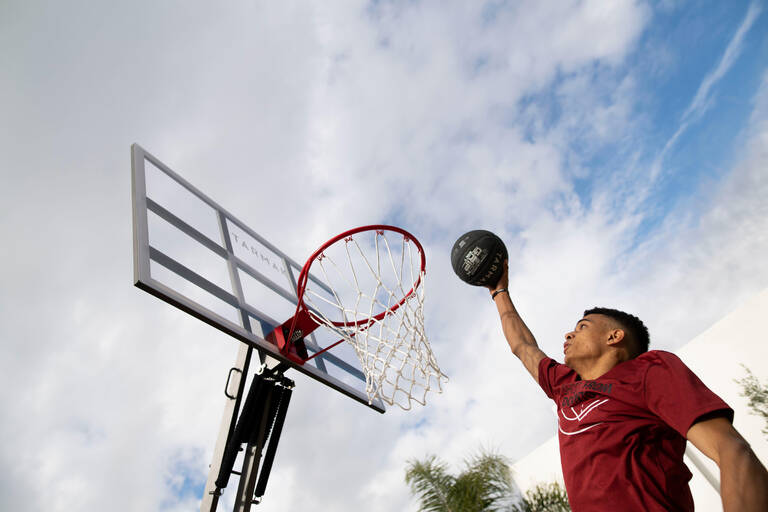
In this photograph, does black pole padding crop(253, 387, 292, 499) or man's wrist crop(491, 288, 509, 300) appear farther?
black pole padding crop(253, 387, 292, 499)

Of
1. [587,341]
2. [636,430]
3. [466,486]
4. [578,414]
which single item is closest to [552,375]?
[587,341]

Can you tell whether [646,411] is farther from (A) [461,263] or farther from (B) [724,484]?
(A) [461,263]

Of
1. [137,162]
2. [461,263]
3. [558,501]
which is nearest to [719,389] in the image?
[558,501]

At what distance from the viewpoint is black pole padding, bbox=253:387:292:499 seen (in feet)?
14.2

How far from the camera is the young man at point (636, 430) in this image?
4.29 ft

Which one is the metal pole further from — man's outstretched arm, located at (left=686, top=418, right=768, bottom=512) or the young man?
man's outstretched arm, located at (left=686, top=418, right=768, bottom=512)

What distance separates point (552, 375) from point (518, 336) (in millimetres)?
382

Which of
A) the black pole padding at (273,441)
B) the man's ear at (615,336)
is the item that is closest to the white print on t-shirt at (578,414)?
the man's ear at (615,336)

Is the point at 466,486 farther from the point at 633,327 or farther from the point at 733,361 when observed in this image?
the point at 633,327

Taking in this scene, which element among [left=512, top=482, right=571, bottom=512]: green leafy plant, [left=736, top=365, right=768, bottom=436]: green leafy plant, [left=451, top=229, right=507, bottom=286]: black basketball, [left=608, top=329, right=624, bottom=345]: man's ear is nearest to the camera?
[left=608, top=329, right=624, bottom=345]: man's ear

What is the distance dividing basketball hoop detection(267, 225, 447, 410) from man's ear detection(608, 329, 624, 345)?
8.09ft

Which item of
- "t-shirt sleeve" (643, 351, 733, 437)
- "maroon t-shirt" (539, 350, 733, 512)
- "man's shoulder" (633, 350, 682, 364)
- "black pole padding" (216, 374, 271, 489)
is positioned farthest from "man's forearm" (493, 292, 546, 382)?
"black pole padding" (216, 374, 271, 489)

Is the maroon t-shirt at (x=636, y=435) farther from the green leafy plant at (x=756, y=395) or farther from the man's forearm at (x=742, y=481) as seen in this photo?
the green leafy plant at (x=756, y=395)

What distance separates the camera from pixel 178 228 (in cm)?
466
